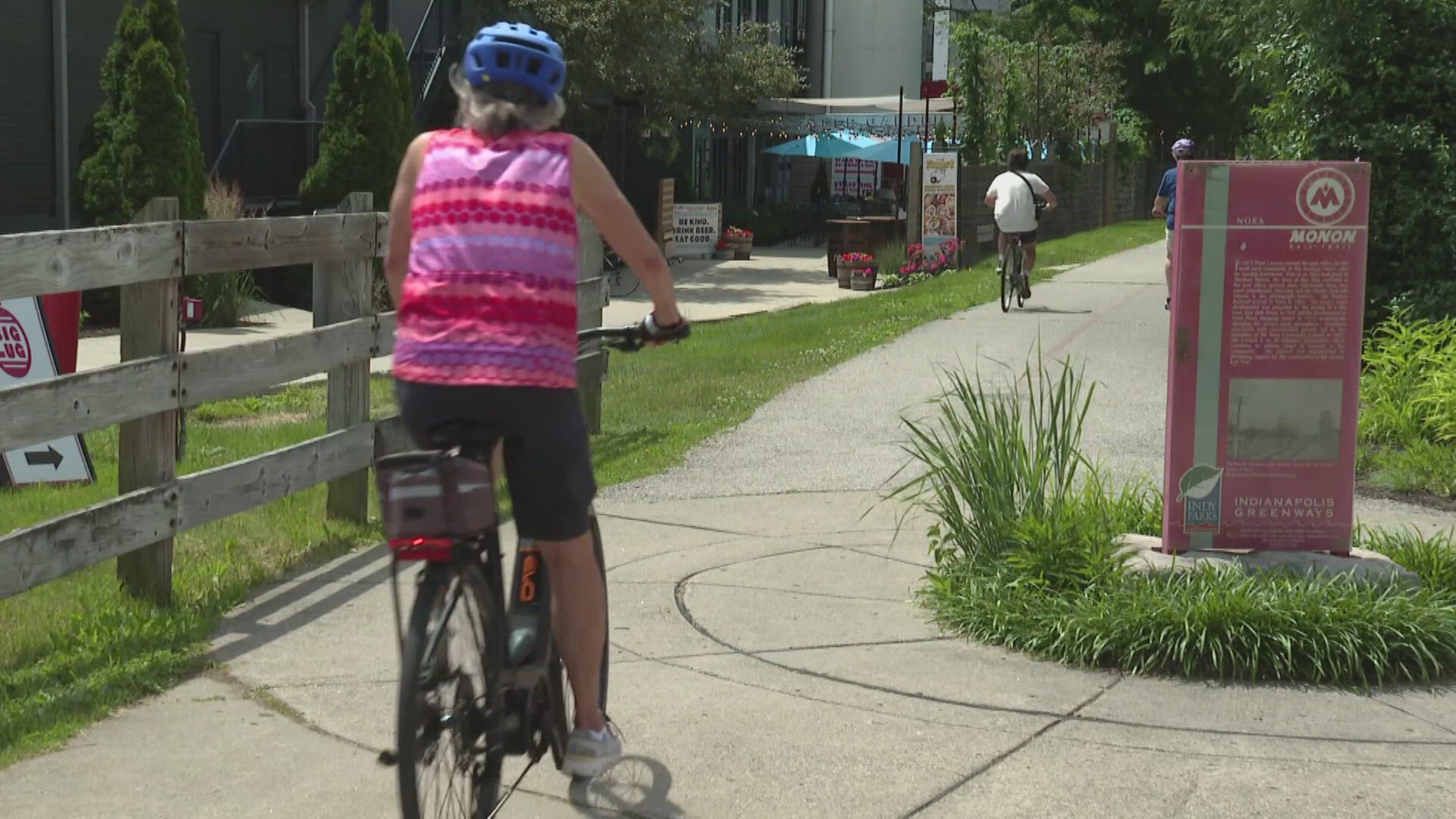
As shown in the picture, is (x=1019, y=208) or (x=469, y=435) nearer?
(x=469, y=435)

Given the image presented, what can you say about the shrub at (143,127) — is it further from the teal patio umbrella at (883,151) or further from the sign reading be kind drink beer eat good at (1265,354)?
the teal patio umbrella at (883,151)

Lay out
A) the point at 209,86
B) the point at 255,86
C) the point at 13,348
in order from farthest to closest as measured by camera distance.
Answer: the point at 255,86, the point at 209,86, the point at 13,348

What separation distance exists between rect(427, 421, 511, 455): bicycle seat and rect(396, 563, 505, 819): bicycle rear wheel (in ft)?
0.84

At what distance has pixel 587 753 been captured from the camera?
4.24 metres

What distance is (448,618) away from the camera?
372cm

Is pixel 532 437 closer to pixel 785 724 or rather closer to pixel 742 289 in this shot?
pixel 785 724

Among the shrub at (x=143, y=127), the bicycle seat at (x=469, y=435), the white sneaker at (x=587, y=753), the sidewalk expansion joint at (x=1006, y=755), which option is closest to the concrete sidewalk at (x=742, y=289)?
the shrub at (x=143, y=127)

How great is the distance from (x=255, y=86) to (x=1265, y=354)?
20.2m

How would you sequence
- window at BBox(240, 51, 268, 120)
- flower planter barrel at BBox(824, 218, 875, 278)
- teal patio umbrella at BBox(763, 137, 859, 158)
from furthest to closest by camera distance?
teal patio umbrella at BBox(763, 137, 859, 158) → flower planter barrel at BBox(824, 218, 875, 278) → window at BBox(240, 51, 268, 120)

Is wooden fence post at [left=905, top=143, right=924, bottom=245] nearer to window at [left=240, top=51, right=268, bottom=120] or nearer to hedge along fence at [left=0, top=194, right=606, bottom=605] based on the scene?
window at [left=240, top=51, right=268, bottom=120]

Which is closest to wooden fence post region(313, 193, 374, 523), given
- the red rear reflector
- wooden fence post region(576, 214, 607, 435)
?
wooden fence post region(576, 214, 607, 435)

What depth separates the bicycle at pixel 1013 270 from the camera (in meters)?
17.6

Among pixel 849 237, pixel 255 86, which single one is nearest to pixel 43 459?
pixel 255 86

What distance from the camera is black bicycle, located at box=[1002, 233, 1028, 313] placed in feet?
57.8
